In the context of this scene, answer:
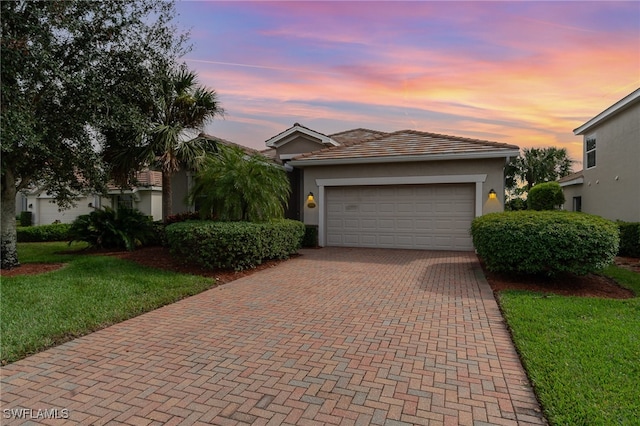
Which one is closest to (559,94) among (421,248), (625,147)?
(625,147)

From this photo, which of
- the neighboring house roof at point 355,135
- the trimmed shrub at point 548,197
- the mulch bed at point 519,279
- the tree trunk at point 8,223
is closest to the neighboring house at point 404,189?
the mulch bed at point 519,279

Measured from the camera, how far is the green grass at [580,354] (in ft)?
9.33

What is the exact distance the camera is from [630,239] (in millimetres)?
11109

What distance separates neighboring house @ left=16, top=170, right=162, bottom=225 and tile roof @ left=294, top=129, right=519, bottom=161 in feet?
39.1

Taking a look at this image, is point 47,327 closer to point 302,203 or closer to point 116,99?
point 116,99

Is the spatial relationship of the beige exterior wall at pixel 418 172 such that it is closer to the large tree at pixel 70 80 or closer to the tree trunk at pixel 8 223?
the large tree at pixel 70 80

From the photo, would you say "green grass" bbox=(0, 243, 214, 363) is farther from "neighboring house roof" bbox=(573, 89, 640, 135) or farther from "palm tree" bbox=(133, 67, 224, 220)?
"neighboring house roof" bbox=(573, 89, 640, 135)

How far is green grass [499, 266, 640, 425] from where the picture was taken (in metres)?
2.84

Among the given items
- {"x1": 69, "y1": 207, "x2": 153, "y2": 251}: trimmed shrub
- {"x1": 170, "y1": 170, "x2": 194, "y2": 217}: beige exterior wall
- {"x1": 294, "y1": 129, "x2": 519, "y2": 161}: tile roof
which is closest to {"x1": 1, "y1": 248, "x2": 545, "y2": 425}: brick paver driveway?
{"x1": 294, "y1": 129, "x2": 519, "y2": 161}: tile roof

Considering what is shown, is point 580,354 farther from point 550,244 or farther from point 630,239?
point 630,239

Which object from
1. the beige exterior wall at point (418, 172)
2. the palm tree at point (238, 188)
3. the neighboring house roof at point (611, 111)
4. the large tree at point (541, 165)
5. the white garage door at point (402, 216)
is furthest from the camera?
the large tree at point (541, 165)

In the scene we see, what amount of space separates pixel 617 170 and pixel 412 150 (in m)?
8.55

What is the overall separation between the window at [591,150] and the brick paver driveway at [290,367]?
1465cm

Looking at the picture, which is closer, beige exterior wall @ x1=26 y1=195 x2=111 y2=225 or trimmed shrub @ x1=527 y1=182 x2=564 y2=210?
trimmed shrub @ x1=527 y1=182 x2=564 y2=210
